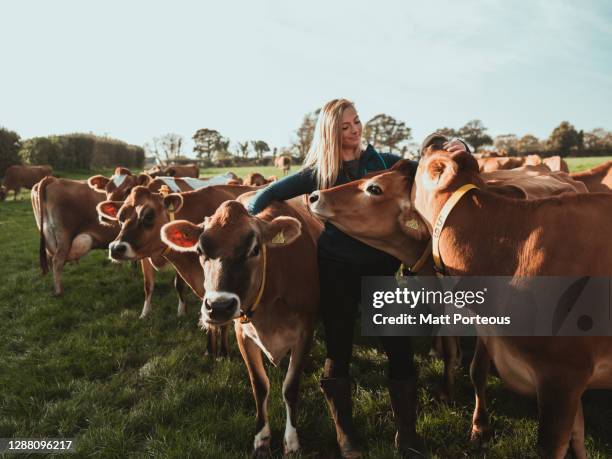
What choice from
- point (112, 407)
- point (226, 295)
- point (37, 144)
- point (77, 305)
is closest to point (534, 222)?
point (226, 295)

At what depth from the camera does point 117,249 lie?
14.7 ft

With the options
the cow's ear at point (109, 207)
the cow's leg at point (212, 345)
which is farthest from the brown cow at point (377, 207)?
the cow's ear at point (109, 207)

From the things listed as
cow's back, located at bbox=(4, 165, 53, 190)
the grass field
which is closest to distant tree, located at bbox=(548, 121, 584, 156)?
cow's back, located at bbox=(4, 165, 53, 190)

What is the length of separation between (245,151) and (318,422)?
76970 millimetres

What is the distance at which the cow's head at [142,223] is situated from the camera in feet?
14.9

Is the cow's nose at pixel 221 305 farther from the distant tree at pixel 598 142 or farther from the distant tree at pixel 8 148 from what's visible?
the distant tree at pixel 598 142

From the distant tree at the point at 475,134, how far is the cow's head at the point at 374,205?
61.0 m

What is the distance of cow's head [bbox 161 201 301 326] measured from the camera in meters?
2.52

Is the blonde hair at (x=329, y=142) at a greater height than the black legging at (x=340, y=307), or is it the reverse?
the blonde hair at (x=329, y=142)

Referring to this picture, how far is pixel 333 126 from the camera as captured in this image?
3002 millimetres

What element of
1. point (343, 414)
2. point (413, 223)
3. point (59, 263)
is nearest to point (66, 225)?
point (59, 263)

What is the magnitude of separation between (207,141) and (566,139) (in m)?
61.5

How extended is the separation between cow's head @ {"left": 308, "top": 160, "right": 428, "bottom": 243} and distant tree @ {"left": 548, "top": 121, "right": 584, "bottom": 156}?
52.9 metres

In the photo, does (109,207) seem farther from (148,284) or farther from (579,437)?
(579,437)
